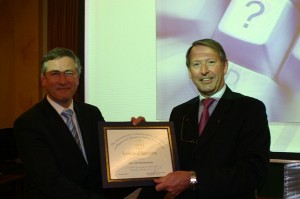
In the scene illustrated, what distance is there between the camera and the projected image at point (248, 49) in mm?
2320

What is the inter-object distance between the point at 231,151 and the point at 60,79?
91 centimetres

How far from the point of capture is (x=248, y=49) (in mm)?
2414

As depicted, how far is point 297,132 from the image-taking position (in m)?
2.31

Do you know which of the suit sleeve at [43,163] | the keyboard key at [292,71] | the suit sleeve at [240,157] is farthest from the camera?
the keyboard key at [292,71]

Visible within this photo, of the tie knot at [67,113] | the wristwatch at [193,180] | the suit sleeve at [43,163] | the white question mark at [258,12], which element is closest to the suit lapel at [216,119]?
the wristwatch at [193,180]

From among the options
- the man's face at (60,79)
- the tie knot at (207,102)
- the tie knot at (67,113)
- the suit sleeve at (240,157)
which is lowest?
the suit sleeve at (240,157)

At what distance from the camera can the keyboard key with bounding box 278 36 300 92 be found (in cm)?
230

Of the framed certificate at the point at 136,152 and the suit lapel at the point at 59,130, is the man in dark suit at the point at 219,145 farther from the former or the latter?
the suit lapel at the point at 59,130

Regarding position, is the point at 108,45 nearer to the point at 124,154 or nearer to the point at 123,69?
the point at 123,69

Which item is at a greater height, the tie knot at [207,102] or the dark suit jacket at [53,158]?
the tie knot at [207,102]

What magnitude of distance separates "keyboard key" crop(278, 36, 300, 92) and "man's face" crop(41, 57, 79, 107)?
1287mm

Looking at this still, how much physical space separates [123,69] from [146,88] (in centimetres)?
22

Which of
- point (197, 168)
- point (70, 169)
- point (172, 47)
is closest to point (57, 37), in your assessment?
point (172, 47)

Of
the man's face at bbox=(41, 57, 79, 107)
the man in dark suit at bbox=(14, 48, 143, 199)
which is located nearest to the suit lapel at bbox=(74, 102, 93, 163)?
the man in dark suit at bbox=(14, 48, 143, 199)
